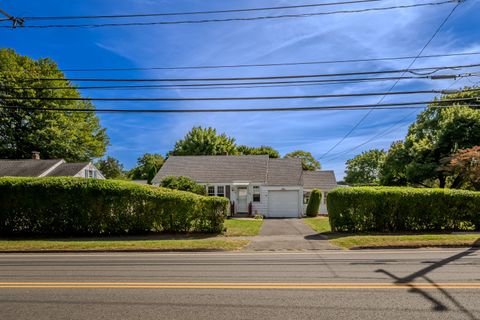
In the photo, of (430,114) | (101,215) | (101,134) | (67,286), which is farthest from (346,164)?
(67,286)

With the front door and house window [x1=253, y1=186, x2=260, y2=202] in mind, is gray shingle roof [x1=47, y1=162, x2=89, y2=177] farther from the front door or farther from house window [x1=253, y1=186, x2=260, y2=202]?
house window [x1=253, y1=186, x2=260, y2=202]

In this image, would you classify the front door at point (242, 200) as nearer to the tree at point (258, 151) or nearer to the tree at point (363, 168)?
the tree at point (258, 151)

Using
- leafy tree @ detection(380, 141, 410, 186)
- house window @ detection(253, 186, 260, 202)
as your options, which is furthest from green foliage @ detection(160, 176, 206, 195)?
leafy tree @ detection(380, 141, 410, 186)

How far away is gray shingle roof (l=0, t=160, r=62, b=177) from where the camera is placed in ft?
89.0

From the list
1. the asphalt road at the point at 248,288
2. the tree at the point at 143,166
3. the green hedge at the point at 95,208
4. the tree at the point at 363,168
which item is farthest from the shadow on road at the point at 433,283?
the tree at the point at 363,168

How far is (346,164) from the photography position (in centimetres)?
8131

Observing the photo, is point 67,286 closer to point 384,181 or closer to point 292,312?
point 292,312

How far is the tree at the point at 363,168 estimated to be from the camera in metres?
74.8

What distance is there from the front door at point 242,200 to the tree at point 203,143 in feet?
51.4

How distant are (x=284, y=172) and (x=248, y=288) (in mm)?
25326

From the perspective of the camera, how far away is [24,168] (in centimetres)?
2812

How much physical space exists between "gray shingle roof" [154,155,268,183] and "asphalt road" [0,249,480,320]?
20135mm

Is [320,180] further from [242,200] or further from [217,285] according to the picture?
[217,285]

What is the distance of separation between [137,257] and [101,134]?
37385mm
